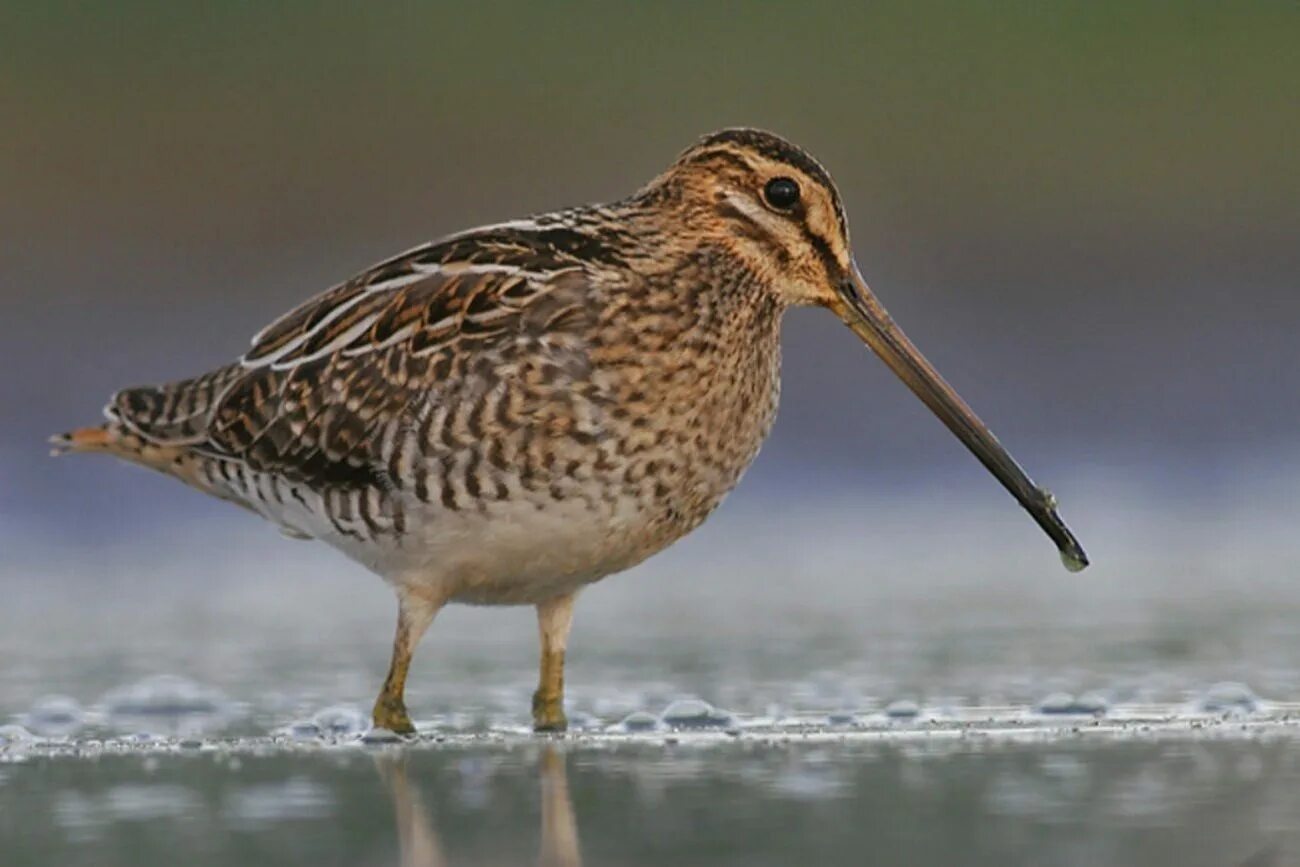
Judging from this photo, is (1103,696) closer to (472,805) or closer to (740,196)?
(740,196)

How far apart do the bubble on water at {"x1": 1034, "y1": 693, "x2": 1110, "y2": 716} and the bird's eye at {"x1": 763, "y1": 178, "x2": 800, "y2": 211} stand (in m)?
1.64

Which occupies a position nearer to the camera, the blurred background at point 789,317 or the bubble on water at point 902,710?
the bubble on water at point 902,710

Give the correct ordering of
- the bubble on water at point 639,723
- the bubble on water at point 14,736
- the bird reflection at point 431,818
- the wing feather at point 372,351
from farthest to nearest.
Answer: the wing feather at point 372,351, the bubble on water at point 639,723, the bubble on water at point 14,736, the bird reflection at point 431,818

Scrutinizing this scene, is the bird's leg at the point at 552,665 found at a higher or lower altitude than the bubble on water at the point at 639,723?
higher

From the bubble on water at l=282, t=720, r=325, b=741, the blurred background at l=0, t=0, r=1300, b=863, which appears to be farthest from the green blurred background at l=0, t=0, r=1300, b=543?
the bubble on water at l=282, t=720, r=325, b=741

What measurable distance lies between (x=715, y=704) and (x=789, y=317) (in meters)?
7.16

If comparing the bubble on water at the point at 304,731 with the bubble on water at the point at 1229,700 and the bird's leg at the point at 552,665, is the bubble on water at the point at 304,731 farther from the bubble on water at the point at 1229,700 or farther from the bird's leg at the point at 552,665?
the bubble on water at the point at 1229,700

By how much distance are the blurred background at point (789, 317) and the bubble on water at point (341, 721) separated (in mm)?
162

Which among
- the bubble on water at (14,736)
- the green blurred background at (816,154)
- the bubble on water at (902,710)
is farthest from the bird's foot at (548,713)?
the green blurred background at (816,154)

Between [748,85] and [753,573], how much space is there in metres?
6.72

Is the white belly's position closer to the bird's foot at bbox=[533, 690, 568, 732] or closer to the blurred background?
the bird's foot at bbox=[533, 690, 568, 732]

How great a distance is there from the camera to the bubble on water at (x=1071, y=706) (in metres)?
8.22

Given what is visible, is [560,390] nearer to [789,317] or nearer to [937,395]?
[937,395]

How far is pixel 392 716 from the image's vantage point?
8258mm
